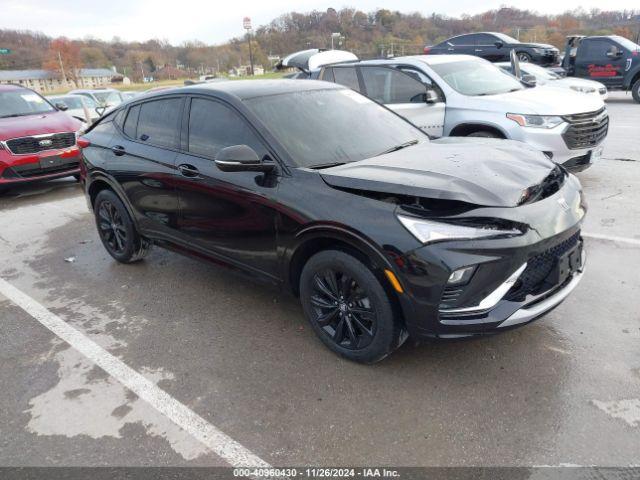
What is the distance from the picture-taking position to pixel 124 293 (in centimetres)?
435

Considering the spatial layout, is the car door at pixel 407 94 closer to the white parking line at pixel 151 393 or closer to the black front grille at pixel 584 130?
the black front grille at pixel 584 130

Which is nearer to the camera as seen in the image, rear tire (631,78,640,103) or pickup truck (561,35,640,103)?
pickup truck (561,35,640,103)

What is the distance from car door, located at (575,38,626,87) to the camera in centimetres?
1529

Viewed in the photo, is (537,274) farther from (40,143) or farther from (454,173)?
(40,143)

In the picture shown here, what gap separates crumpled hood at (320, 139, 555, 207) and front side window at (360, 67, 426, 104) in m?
3.50

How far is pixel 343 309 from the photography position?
301cm

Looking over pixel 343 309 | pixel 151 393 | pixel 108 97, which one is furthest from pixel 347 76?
pixel 108 97

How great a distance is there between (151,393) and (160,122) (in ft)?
7.56

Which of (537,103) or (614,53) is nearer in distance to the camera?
(537,103)

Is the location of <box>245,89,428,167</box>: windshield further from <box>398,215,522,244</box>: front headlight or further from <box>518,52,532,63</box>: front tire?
<box>518,52,532,63</box>: front tire

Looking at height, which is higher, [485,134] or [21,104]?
[21,104]

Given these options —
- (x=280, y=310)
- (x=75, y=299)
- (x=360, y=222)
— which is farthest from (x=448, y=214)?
(x=75, y=299)

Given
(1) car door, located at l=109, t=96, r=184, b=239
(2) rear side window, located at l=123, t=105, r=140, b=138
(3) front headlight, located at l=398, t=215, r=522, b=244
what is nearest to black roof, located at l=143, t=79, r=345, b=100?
(1) car door, located at l=109, t=96, r=184, b=239

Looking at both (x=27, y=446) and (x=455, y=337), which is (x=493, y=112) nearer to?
(x=455, y=337)
